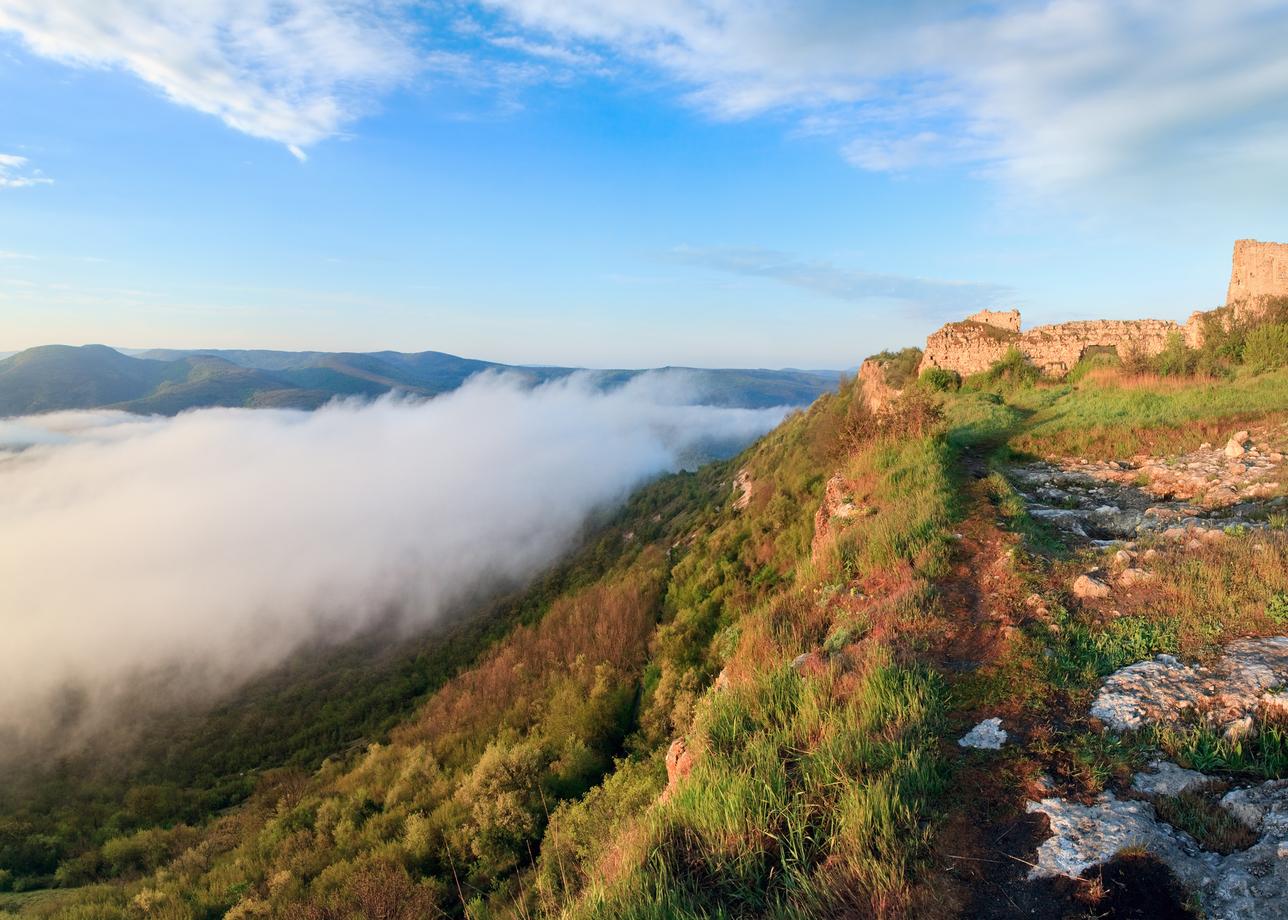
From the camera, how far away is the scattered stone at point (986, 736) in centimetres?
466

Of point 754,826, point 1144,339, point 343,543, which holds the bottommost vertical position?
point 343,543

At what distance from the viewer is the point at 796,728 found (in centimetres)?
520

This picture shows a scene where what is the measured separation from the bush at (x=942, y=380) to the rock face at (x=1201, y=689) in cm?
2014

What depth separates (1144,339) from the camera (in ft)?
68.3

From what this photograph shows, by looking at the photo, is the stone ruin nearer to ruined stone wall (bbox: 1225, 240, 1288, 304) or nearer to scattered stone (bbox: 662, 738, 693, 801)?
ruined stone wall (bbox: 1225, 240, 1288, 304)

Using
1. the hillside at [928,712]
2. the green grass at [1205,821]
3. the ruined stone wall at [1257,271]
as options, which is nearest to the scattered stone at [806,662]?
the hillside at [928,712]

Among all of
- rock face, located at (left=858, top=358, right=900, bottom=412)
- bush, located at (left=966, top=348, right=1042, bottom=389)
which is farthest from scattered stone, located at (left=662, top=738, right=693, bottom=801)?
bush, located at (left=966, top=348, right=1042, bottom=389)

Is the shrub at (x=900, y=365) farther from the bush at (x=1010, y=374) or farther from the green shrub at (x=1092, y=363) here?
the green shrub at (x=1092, y=363)

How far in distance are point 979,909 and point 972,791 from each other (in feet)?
3.35

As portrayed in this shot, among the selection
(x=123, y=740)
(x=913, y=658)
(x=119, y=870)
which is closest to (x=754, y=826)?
(x=913, y=658)

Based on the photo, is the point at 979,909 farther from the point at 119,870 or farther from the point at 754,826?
the point at 119,870

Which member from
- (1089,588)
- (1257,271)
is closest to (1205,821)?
(1089,588)

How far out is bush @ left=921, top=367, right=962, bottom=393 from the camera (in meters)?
23.7

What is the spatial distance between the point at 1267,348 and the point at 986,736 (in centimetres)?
2080
